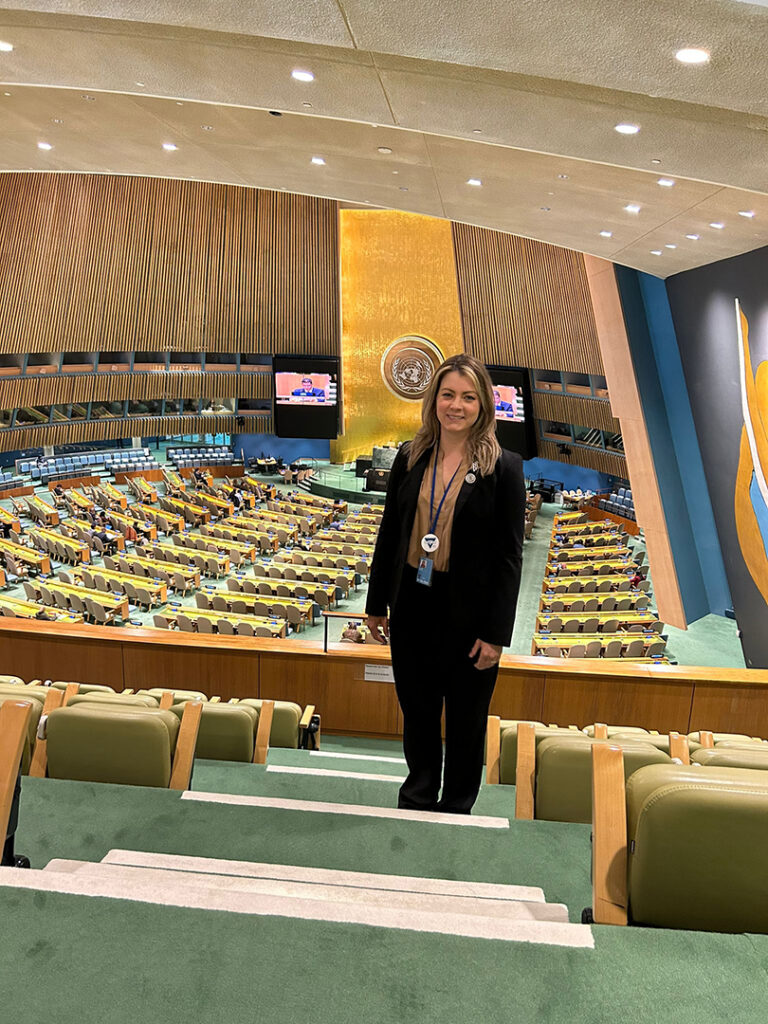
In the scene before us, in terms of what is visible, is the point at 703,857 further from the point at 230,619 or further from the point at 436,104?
the point at 230,619

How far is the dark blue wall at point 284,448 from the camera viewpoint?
100 feet

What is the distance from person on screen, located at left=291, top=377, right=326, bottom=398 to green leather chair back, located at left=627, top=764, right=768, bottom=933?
83.0 ft

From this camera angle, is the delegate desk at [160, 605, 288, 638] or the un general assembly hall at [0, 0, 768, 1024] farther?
the delegate desk at [160, 605, 288, 638]

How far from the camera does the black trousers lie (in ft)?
7.94

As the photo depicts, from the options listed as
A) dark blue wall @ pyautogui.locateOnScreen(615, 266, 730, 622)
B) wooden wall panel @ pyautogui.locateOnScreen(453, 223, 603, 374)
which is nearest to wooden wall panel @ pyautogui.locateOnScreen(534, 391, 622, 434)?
wooden wall panel @ pyautogui.locateOnScreen(453, 223, 603, 374)

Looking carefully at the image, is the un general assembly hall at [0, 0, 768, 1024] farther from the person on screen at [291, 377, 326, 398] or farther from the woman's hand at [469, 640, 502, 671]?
the person on screen at [291, 377, 326, 398]

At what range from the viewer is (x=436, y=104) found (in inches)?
179

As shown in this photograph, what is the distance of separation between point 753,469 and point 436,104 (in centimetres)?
543

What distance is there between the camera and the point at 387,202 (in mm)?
9023

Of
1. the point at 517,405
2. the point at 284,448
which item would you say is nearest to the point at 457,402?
the point at 517,405

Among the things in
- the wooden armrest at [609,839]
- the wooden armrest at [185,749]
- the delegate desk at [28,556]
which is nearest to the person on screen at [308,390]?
the delegate desk at [28,556]

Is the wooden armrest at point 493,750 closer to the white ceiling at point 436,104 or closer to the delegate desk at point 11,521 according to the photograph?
the white ceiling at point 436,104

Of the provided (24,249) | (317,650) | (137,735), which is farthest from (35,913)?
(24,249)

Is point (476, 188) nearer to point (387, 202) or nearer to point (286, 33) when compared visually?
point (387, 202)
